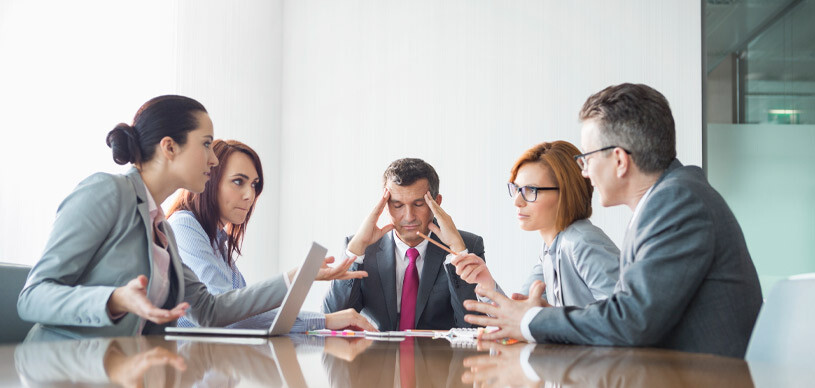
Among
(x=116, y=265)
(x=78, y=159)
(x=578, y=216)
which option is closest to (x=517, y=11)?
(x=578, y=216)

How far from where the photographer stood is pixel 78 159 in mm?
3508

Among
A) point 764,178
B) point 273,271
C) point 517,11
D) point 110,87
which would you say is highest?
point 517,11

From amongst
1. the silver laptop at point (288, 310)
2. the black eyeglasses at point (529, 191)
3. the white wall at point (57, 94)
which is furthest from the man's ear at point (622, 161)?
the white wall at point (57, 94)

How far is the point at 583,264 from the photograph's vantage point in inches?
94.3

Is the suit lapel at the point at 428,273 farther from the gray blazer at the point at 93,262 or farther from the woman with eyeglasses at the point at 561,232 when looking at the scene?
the gray blazer at the point at 93,262

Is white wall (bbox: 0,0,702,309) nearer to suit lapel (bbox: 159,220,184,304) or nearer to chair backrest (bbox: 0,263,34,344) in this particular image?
suit lapel (bbox: 159,220,184,304)

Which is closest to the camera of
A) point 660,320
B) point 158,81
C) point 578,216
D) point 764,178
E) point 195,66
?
→ point 660,320

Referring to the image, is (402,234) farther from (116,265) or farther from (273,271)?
(273,271)

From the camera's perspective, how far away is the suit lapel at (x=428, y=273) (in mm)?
2963

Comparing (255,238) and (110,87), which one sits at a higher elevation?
(110,87)

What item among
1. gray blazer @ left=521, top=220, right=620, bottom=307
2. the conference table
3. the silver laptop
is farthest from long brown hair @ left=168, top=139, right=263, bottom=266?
the conference table

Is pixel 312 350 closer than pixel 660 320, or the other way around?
pixel 312 350

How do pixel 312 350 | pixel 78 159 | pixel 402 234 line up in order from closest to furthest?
pixel 312 350
pixel 402 234
pixel 78 159

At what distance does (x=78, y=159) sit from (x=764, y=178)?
159 inches
